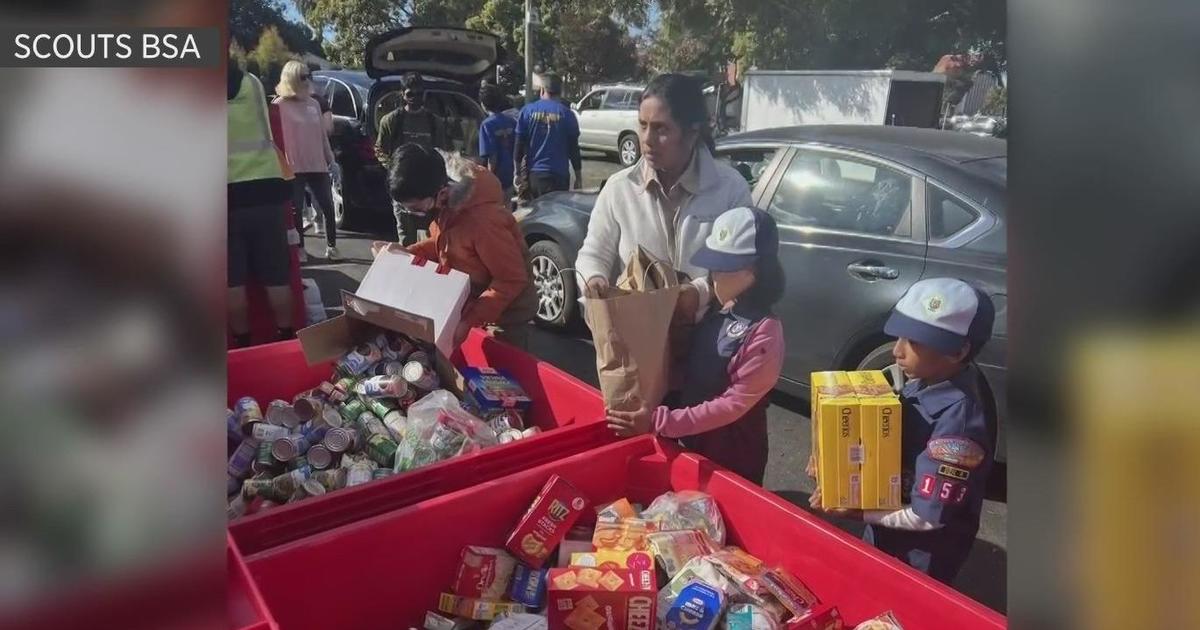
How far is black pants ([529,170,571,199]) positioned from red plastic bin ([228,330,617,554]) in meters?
3.62

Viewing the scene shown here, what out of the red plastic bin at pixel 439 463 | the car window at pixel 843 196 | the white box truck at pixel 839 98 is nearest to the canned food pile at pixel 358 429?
the red plastic bin at pixel 439 463

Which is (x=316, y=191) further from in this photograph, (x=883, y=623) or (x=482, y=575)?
(x=883, y=623)

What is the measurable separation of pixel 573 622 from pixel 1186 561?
1.37m

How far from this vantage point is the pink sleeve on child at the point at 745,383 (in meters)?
2.10

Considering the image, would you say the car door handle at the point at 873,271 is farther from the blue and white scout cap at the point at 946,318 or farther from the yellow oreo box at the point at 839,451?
the yellow oreo box at the point at 839,451

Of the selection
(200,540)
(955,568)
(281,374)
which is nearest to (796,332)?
(955,568)

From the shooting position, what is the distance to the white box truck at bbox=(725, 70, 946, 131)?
3922mm

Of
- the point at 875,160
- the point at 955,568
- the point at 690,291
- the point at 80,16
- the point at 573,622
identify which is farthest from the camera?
the point at 875,160

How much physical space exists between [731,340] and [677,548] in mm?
570

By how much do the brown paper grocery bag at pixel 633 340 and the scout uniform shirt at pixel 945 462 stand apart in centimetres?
59

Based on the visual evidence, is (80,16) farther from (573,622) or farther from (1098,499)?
(573,622)

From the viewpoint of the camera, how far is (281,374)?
3.11 m

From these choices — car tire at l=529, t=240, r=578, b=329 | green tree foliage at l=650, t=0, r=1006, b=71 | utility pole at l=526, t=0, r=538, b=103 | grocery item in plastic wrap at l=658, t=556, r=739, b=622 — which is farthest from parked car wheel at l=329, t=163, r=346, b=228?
grocery item in plastic wrap at l=658, t=556, r=739, b=622

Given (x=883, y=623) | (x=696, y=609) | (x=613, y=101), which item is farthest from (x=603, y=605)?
(x=613, y=101)
